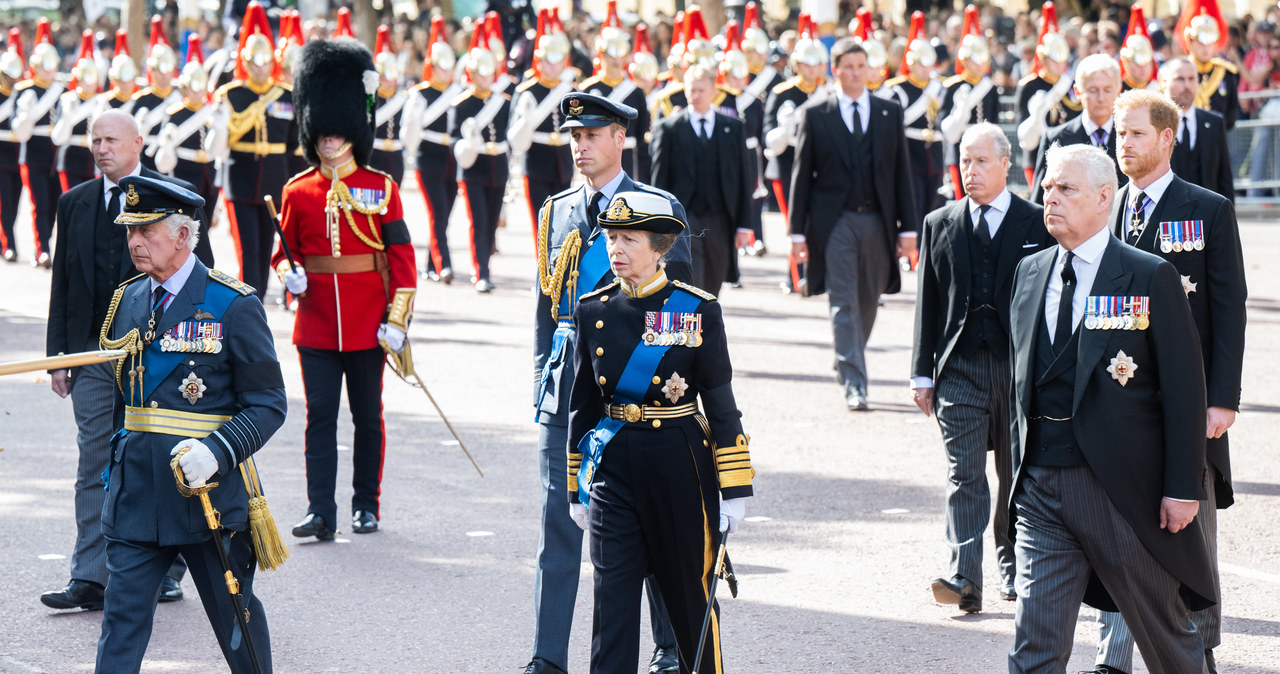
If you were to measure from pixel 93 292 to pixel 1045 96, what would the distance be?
33.4 ft

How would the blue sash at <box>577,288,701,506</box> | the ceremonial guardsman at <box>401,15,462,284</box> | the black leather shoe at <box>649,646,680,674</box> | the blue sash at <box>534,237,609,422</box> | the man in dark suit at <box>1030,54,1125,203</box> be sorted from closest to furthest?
the blue sash at <box>577,288,701,506</box>, the black leather shoe at <box>649,646,680,674</box>, the blue sash at <box>534,237,609,422</box>, the man in dark suit at <box>1030,54,1125,203</box>, the ceremonial guardsman at <box>401,15,462,284</box>

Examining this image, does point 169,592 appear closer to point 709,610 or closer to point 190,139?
point 709,610

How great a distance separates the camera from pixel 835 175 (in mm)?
10086

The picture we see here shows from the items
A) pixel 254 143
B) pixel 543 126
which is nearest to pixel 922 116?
pixel 543 126

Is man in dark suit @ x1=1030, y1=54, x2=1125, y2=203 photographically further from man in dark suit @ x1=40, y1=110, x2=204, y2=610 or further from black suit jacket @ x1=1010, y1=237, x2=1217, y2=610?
man in dark suit @ x1=40, y1=110, x2=204, y2=610

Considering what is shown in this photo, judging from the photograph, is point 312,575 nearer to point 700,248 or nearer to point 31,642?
point 31,642

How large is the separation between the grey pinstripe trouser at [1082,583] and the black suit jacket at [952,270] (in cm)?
166

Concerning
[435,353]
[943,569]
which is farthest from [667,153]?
[943,569]

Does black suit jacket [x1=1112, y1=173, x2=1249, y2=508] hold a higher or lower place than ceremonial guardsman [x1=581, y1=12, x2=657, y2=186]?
lower

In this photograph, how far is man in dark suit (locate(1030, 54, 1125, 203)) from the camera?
25.0 ft

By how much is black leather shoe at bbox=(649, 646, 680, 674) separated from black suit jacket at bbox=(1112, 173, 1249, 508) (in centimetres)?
173

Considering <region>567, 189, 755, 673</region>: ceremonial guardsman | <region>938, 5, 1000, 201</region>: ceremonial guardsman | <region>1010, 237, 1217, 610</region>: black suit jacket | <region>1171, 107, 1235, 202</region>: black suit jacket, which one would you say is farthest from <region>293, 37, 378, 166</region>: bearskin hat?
<region>938, 5, 1000, 201</region>: ceremonial guardsman

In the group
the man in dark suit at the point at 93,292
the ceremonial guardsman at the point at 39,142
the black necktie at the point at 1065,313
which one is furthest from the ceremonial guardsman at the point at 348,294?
the ceremonial guardsman at the point at 39,142

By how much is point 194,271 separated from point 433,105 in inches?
464
